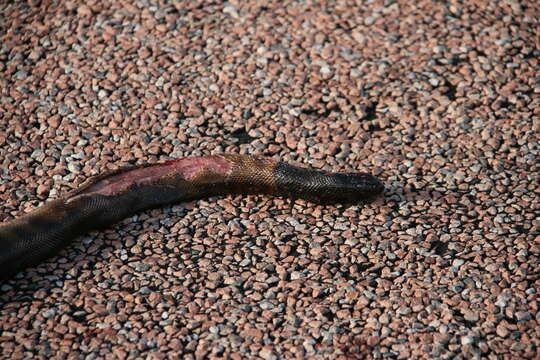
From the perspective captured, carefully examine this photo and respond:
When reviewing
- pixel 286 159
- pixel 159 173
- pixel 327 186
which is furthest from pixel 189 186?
pixel 327 186

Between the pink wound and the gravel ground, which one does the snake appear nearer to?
the pink wound

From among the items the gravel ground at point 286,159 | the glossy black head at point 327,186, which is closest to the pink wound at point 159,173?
the gravel ground at point 286,159

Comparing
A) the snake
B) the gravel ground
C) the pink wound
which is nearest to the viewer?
the gravel ground

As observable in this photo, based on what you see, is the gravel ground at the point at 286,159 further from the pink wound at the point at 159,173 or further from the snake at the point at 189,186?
the pink wound at the point at 159,173

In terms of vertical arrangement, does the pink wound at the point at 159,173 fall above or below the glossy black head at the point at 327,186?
above

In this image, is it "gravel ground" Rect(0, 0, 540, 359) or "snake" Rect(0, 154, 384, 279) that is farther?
"snake" Rect(0, 154, 384, 279)

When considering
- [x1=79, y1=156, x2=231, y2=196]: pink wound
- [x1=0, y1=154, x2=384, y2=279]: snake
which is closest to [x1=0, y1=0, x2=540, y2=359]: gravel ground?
[x1=0, y1=154, x2=384, y2=279]: snake

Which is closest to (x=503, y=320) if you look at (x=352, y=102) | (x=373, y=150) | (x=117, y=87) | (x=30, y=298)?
(x=373, y=150)
